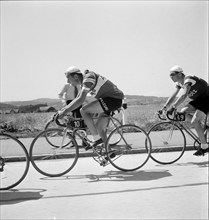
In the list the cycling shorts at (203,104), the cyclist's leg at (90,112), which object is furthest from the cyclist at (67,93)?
the cycling shorts at (203,104)

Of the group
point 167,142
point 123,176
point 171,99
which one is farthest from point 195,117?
point 123,176

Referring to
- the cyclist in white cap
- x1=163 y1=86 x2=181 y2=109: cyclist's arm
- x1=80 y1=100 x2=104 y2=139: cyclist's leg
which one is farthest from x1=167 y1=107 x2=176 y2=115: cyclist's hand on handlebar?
the cyclist in white cap

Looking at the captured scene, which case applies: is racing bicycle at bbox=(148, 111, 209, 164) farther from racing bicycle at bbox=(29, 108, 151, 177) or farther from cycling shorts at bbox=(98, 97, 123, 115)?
cycling shorts at bbox=(98, 97, 123, 115)

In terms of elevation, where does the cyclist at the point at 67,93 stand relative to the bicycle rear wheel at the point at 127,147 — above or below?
above

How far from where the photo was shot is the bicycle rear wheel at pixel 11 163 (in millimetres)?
5387

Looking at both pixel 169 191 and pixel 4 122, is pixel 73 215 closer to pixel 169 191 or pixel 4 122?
pixel 169 191

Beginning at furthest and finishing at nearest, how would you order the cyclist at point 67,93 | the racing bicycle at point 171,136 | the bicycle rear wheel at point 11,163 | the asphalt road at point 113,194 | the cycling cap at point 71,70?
the cyclist at point 67,93 → the racing bicycle at point 171,136 → the cycling cap at point 71,70 → the bicycle rear wheel at point 11,163 → the asphalt road at point 113,194

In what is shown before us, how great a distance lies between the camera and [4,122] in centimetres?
529

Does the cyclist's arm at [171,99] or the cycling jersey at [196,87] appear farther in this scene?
the cyclist's arm at [171,99]

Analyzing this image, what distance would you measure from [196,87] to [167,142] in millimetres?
1131

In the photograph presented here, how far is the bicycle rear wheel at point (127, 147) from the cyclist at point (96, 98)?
0.71 ft

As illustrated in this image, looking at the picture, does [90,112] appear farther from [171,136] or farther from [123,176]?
[171,136]

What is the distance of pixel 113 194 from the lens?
4891 millimetres

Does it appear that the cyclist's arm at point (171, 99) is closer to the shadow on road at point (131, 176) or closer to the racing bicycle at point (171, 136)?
the racing bicycle at point (171, 136)
